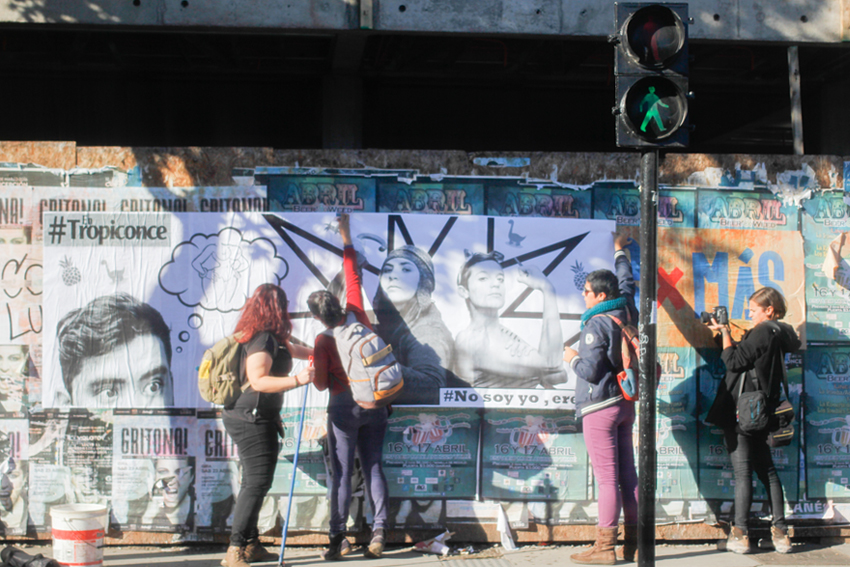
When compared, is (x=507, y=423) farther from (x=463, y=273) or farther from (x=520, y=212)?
(x=520, y=212)

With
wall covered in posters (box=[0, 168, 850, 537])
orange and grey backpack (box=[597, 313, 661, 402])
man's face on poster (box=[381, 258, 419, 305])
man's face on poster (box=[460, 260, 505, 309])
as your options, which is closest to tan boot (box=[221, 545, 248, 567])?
wall covered in posters (box=[0, 168, 850, 537])

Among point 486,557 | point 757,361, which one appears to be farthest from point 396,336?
point 757,361

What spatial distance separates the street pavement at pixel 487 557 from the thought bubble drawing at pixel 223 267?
79.3 inches

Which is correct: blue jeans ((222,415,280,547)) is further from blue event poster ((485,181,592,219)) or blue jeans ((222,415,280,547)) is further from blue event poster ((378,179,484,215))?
blue event poster ((485,181,592,219))

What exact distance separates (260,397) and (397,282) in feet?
4.71

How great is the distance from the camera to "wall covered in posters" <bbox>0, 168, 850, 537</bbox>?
562 cm

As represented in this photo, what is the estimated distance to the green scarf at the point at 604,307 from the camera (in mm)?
5344

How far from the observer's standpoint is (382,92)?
11.6 meters

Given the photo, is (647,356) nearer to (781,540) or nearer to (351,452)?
(351,452)

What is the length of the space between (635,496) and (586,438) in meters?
0.58

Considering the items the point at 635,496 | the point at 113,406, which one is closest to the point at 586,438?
the point at 635,496

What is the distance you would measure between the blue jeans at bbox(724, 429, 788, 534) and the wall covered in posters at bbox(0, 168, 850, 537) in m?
0.28

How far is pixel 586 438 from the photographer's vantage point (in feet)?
17.8

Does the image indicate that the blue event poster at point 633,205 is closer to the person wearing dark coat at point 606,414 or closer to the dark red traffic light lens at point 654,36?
the person wearing dark coat at point 606,414
